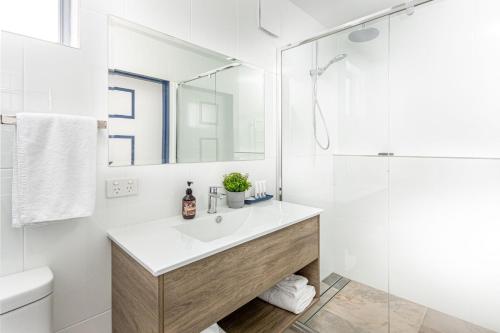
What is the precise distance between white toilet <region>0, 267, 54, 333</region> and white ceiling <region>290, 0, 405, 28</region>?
2.41m

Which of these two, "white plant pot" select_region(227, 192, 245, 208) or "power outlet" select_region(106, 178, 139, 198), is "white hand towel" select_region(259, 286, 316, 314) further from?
"power outlet" select_region(106, 178, 139, 198)

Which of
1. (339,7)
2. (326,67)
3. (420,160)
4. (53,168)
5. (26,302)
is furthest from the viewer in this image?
(339,7)

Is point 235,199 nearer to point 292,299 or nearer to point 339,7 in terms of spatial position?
point 292,299

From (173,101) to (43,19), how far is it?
61 cm

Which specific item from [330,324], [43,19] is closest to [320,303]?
[330,324]

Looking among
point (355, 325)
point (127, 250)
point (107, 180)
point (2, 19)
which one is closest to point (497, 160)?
point (355, 325)

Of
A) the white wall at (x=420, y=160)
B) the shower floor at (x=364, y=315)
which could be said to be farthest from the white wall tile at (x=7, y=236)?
the white wall at (x=420, y=160)

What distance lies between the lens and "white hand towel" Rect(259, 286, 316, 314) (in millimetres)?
1513

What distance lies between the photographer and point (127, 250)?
0.98 m

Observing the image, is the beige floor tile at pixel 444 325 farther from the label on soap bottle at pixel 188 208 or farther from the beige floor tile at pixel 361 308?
the label on soap bottle at pixel 188 208

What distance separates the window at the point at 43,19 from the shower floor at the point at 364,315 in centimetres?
202

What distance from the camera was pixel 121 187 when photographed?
47.4 inches

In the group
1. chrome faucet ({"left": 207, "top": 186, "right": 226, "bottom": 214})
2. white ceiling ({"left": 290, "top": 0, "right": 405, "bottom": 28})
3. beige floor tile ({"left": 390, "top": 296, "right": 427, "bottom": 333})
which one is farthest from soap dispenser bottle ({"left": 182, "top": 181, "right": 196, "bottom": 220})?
white ceiling ({"left": 290, "top": 0, "right": 405, "bottom": 28})

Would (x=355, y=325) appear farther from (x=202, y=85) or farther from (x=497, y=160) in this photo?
(x=202, y=85)
